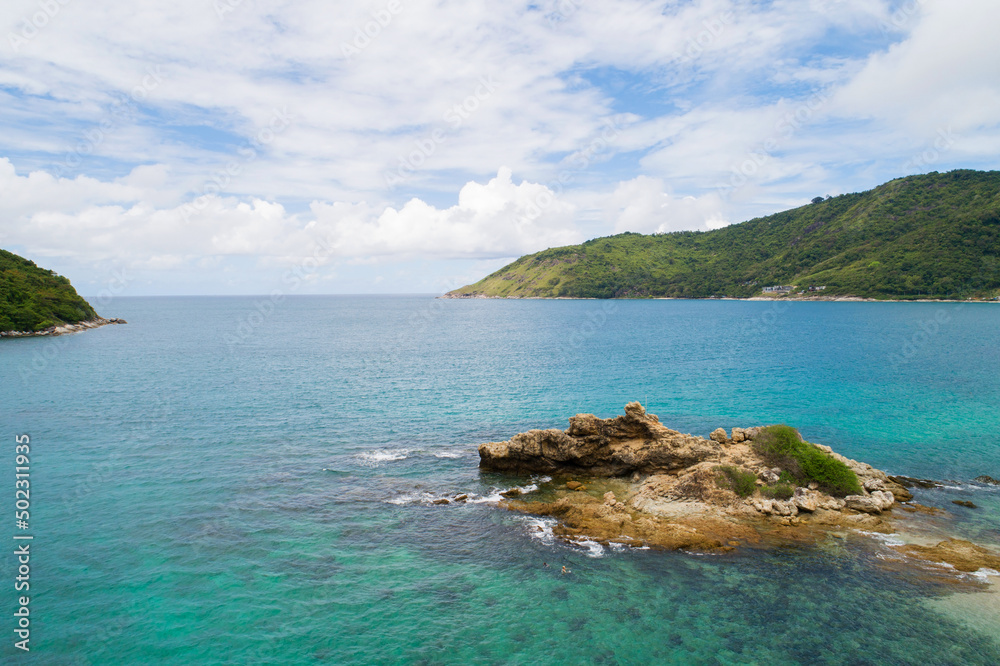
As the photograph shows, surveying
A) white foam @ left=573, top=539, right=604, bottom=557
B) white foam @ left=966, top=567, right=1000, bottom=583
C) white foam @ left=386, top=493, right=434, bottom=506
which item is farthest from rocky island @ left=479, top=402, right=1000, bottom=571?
white foam @ left=386, top=493, right=434, bottom=506

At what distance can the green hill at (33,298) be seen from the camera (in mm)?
117062

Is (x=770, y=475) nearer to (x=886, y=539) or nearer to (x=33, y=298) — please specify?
(x=886, y=539)

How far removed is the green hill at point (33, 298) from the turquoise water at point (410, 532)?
204 ft

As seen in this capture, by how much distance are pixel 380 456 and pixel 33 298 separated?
5436 inches

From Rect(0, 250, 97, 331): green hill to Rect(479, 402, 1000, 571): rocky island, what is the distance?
139 meters

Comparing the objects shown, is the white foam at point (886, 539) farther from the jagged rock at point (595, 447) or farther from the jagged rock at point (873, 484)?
the jagged rock at point (595, 447)

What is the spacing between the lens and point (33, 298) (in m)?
124

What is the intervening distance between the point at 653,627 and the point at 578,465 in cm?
1728

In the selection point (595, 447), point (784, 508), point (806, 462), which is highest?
point (595, 447)

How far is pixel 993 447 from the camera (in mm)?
40656

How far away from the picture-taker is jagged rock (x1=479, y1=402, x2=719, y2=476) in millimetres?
35875

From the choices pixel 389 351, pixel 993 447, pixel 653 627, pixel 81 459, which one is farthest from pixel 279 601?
pixel 389 351

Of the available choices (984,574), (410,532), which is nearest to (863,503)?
(984,574)

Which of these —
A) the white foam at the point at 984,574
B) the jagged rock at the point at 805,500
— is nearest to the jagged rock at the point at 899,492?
the jagged rock at the point at 805,500
